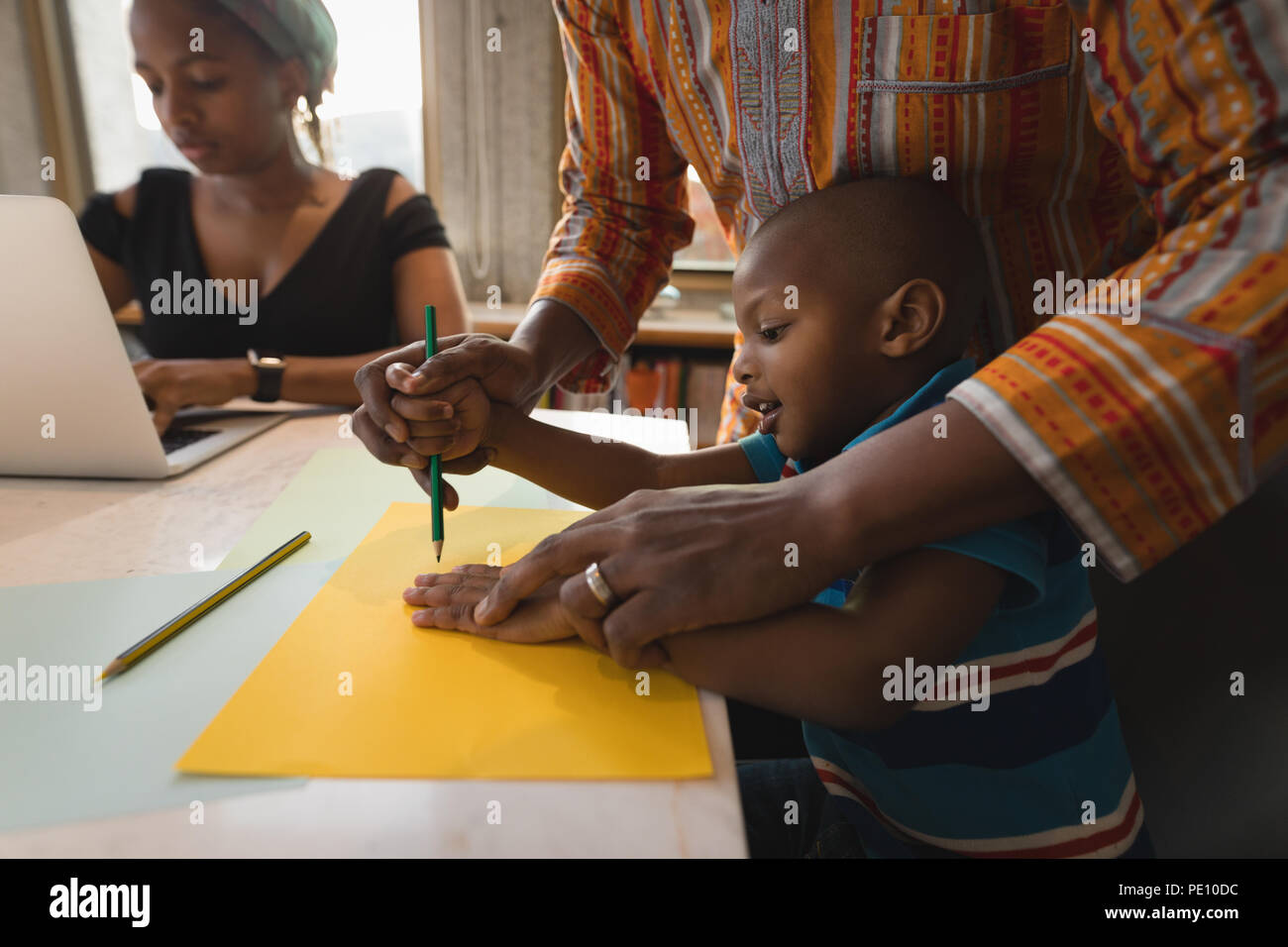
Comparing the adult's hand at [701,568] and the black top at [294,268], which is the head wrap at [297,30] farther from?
the adult's hand at [701,568]

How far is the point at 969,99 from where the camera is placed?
25.6 inches

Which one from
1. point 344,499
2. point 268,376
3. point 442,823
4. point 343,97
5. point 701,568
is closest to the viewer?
point 442,823

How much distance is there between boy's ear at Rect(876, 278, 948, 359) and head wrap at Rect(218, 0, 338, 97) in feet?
5.22

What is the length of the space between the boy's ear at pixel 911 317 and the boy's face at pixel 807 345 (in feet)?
0.04

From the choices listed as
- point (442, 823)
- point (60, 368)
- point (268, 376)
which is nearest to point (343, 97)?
point (268, 376)

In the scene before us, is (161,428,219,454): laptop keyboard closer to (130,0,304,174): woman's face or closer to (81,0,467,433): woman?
(81,0,467,433): woman

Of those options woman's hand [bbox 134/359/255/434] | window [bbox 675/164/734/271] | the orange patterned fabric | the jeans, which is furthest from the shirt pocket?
window [bbox 675/164/734/271]

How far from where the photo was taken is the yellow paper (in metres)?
0.44

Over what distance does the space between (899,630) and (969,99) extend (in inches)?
18.0

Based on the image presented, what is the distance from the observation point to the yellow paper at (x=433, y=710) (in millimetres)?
437

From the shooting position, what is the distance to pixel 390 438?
78 cm

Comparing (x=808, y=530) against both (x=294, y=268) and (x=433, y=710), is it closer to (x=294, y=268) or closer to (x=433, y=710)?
(x=433, y=710)
